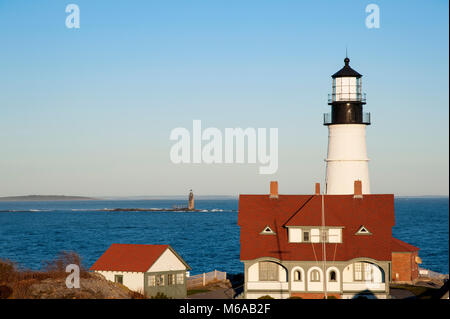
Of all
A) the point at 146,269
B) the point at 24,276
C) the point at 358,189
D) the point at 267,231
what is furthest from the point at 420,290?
the point at 24,276

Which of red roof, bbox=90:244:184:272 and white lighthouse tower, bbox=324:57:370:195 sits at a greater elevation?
white lighthouse tower, bbox=324:57:370:195

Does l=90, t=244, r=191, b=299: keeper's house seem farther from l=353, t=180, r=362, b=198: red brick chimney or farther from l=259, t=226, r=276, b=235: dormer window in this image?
l=353, t=180, r=362, b=198: red brick chimney

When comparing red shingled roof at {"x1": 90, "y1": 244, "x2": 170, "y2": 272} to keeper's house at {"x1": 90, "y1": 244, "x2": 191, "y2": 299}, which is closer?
keeper's house at {"x1": 90, "y1": 244, "x2": 191, "y2": 299}

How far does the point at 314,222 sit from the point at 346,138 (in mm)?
Answer: 9567

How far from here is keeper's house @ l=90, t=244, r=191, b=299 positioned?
41750 millimetres

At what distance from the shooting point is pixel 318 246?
4512 centimetres

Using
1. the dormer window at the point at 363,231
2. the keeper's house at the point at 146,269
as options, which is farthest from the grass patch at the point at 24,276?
the dormer window at the point at 363,231

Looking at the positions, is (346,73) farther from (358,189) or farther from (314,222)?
Result: (314,222)

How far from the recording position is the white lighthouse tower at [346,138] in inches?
2048

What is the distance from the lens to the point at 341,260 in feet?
144

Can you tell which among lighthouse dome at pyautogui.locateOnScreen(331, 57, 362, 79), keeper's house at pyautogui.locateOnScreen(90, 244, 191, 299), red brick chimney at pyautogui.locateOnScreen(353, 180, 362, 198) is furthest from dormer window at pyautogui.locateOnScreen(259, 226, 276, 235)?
lighthouse dome at pyautogui.locateOnScreen(331, 57, 362, 79)

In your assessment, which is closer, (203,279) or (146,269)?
(146,269)

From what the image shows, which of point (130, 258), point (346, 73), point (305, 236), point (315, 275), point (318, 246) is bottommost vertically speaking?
point (315, 275)

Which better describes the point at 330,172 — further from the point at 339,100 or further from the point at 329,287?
the point at 329,287
